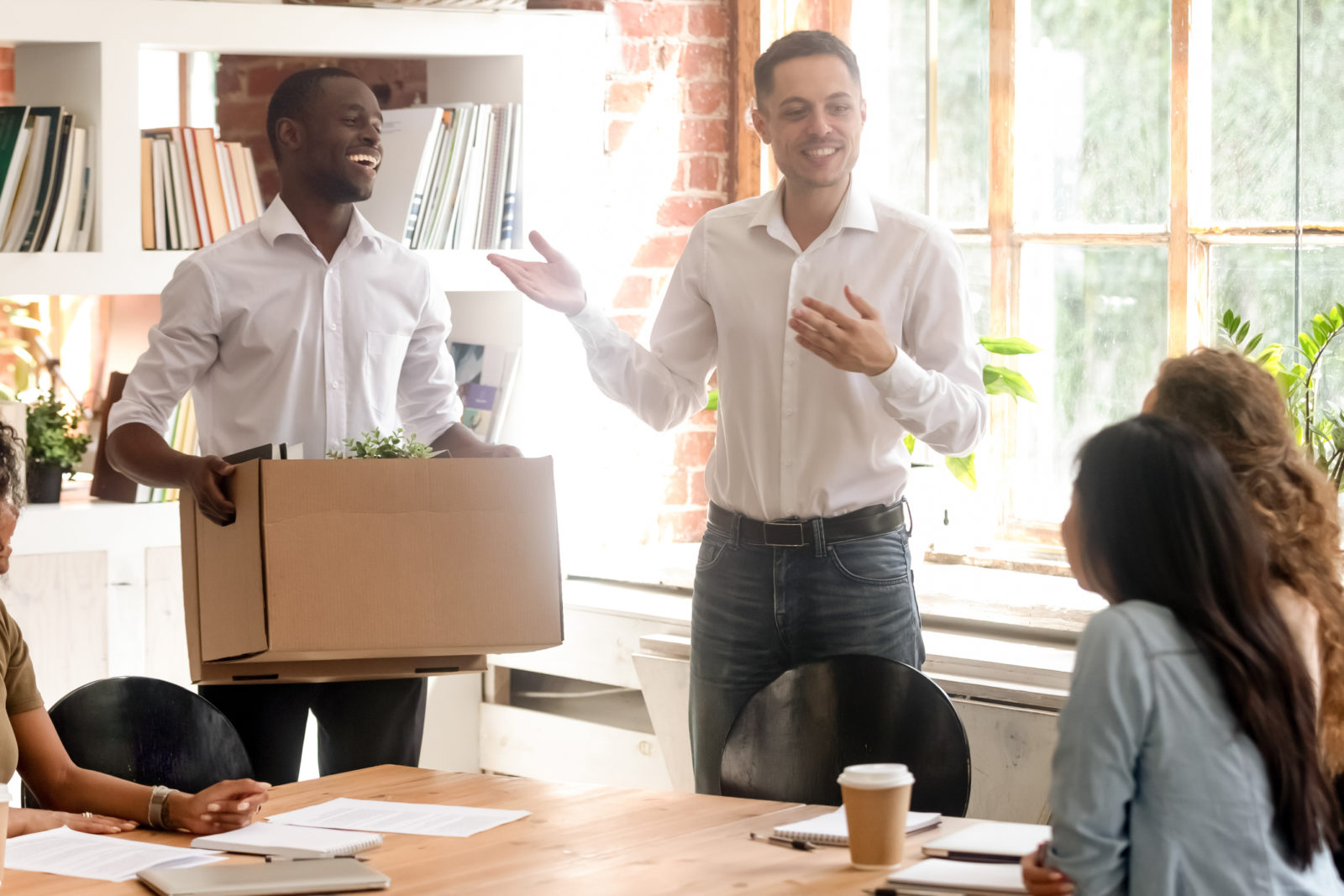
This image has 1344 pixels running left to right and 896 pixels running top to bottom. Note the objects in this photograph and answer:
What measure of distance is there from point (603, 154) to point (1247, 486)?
2237 millimetres

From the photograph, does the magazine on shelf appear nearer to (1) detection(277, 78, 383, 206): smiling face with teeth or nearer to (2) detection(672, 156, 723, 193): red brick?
(2) detection(672, 156, 723, 193): red brick

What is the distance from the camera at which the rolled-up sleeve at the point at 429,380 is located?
2.73 m

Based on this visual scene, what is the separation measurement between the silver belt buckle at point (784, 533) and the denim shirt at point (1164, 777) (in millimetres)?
Result: 986

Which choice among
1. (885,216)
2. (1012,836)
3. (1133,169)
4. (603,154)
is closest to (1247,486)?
(1012,836)

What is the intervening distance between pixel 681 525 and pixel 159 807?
2.10 meters

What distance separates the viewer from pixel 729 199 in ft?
12.6

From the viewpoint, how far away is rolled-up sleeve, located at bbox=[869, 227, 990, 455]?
2.25 m

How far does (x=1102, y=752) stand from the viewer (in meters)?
1.37

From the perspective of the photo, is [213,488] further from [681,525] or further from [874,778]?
[681,525]

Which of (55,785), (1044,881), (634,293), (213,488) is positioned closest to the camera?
(1044,881)

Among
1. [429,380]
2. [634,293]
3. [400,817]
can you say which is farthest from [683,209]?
[400,817]

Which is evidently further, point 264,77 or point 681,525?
point 681,525

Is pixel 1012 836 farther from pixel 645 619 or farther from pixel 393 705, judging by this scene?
pixel 645 619

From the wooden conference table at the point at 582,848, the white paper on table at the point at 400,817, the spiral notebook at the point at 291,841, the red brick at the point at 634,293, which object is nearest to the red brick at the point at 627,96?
the red brick at the point at 634,293
